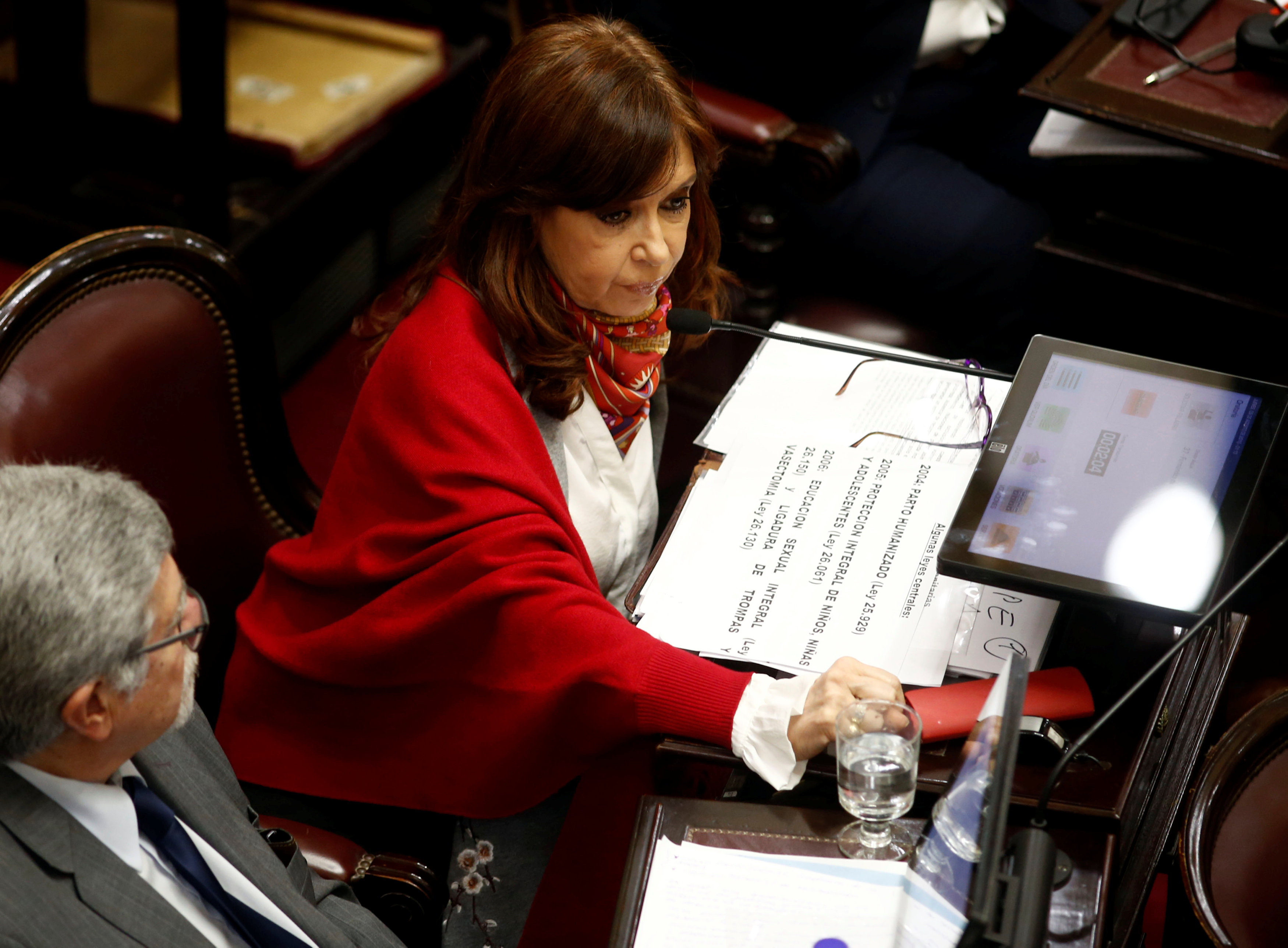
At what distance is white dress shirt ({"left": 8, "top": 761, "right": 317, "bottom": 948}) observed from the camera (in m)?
1.04

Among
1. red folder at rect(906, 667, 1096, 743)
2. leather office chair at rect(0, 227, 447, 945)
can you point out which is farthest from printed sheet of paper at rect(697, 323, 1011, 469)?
leather office chair at rect(0, 227, 447, 945)

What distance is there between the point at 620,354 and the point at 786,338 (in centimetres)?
22

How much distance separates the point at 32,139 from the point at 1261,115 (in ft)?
7.57

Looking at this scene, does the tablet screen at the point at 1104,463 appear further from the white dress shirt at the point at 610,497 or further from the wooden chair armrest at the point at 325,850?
the wooden chair armrest at the point at 325,850

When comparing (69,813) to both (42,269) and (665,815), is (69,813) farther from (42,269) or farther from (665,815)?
(42,269)

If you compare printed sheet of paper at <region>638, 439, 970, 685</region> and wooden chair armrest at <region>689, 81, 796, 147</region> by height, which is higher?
wooden chair armrest at <region>689, 81, 796, 147</region>

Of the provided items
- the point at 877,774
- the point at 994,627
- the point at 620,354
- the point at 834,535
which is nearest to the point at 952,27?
the point at 620,354

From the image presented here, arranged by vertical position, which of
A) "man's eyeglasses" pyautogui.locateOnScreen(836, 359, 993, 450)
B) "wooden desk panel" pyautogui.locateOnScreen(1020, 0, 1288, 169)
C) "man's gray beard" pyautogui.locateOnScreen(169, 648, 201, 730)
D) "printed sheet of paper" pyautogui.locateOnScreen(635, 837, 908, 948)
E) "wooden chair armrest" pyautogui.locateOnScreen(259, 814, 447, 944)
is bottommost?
"wooden chair armrest" pyautogui.locateOnScreen(259, 814, 447, 944)

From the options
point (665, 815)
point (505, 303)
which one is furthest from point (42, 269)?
point (665, 815)

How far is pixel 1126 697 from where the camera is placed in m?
1.01

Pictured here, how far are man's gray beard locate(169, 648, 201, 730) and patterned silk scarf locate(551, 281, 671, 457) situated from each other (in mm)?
594

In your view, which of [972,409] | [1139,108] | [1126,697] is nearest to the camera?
[1126,697]

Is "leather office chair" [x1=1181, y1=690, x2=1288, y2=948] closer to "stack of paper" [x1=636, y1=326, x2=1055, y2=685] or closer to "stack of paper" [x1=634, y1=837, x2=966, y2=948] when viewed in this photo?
"stack of paper" [x1=636, y1=326, x2=1055, y2=685]

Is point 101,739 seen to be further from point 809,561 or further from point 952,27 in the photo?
point 952,27
